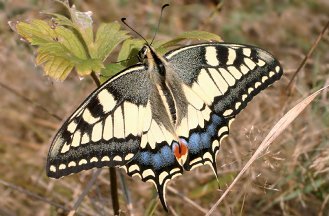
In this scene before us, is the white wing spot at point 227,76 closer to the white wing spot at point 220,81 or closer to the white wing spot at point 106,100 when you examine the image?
the white wing spot at point 220,81

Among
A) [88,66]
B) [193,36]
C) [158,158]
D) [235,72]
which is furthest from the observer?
[235,72]

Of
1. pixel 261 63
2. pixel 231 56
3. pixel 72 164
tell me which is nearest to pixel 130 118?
pixel 72 164

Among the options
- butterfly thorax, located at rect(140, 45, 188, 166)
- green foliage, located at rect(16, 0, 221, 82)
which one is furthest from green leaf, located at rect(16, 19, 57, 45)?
butterfly thorax, located at rect(140, 45, 188, 166)

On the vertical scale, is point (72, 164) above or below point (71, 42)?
below

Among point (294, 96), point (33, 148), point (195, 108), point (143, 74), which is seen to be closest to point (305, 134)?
point (294, 96)

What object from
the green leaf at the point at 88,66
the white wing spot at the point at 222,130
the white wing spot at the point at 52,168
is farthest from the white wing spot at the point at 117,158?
the white wing spot at the point at 222,130

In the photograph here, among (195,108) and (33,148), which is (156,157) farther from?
(33,148)

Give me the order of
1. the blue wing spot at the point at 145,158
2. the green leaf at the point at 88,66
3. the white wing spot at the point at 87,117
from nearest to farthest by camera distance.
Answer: the green leaf at the point at 88,66 < the white wing spot at the point at 87,117 < the blue wing spot at the point at 145,158

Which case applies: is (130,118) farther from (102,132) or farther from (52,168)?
(52,168)
